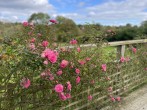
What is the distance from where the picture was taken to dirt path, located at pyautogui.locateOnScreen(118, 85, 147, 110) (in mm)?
6082

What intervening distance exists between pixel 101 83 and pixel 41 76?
208cm

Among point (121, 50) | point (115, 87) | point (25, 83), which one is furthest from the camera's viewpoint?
point (121, 50)

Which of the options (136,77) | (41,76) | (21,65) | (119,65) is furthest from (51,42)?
(136,77)

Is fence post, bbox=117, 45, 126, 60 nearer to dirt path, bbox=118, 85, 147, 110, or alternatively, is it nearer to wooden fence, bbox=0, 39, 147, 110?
wooden fence, bbox=0, 39, 147, 110

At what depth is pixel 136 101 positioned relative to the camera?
655 cm

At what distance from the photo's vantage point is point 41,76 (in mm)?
3686

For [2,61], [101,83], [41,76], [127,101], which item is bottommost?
[127,101]

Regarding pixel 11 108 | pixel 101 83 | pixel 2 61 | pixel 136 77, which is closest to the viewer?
pixel 2 61

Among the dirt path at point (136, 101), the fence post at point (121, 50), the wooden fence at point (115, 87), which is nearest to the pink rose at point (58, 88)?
the wooden fence at point (115, 87)

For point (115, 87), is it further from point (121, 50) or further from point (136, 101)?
point (121, 50)

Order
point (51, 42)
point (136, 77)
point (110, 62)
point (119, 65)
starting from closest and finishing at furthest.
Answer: point (51, 42) → point (110, 62) → point (119, 65) → point (136, 77)

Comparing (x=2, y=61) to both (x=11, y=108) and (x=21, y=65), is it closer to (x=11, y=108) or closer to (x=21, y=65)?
(x=21, y=65)

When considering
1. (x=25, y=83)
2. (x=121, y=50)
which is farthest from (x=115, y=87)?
(x=25, y=83)

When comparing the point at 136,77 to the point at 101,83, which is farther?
the point at 136,77
